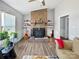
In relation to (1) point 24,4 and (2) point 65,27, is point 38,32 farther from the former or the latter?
(1) point 24,4

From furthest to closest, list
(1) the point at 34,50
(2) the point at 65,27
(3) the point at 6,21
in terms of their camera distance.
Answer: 1. (2) the point at 65,27
2. (3) the point at 6,21
3. (1) the point at 34,50

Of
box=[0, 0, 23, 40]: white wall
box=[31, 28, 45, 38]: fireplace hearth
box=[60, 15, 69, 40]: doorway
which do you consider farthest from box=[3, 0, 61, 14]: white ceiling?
box=[31, 28, 45, 38]: fireplace hearth

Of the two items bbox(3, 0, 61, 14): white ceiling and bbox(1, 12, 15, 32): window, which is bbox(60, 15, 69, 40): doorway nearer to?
bbox(3, 0, 61, 14): white ceiling

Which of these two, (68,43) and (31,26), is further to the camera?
(31,26)

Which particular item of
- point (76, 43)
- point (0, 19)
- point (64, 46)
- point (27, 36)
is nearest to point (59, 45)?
point (64, 46)

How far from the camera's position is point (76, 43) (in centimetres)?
384

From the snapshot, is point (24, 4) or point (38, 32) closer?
point (24, 4)

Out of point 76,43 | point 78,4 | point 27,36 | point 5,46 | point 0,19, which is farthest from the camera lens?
point 27,36

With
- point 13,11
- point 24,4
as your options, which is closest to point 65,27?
point 24,4

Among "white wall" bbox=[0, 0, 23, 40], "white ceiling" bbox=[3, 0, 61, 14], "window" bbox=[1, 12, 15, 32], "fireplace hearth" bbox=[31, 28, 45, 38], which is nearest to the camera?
"white wall" bbox=[0, 0, 23, 40]

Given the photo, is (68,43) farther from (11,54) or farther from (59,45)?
(11,54)

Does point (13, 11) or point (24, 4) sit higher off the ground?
point (24, 4)

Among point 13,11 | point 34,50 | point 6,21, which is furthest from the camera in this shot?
point 13,11

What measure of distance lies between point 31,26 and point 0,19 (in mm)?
6681
